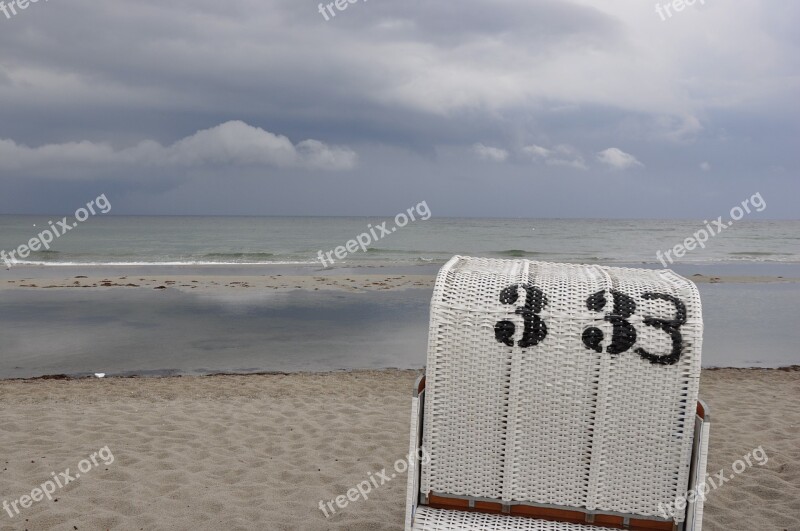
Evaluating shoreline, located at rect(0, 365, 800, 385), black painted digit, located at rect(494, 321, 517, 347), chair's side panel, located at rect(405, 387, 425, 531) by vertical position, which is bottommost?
shoreline, located at rect(0, 365, 800, 385)

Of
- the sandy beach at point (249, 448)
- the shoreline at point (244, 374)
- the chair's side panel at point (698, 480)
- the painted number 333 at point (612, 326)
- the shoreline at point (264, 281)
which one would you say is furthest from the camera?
the shoreline at point (264, 281)

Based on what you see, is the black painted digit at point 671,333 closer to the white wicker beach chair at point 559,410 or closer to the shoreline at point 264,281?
the white wicker beach chair at point 559,410

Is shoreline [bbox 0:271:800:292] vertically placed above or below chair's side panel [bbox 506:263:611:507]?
below

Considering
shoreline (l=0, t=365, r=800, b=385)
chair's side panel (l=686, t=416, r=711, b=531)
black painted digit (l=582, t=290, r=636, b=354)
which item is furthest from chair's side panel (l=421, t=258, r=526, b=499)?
shoreline (l=0, t=365, r=800, b=385)

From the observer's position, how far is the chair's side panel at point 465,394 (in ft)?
9.32

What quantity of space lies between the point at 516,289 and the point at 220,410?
4732 millimetres

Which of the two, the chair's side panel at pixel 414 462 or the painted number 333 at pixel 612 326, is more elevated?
the painted number 333 at pixel 612 326

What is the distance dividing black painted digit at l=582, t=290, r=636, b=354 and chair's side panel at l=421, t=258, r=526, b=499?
0.37 metres

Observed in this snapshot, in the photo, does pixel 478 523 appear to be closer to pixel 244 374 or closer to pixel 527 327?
pixel 527 327

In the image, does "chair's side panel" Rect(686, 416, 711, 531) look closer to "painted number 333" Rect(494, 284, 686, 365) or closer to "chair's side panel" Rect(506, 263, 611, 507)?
"painted number 333" Rect(494, 284, 686, 365)

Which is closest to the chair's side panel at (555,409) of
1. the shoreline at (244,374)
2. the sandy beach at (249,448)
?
the sandy beach at (249,448)

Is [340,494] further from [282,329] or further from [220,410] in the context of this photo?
[282,329]

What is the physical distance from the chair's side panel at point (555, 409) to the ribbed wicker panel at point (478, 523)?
104 mm

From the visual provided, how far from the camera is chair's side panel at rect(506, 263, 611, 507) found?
2.82 m
